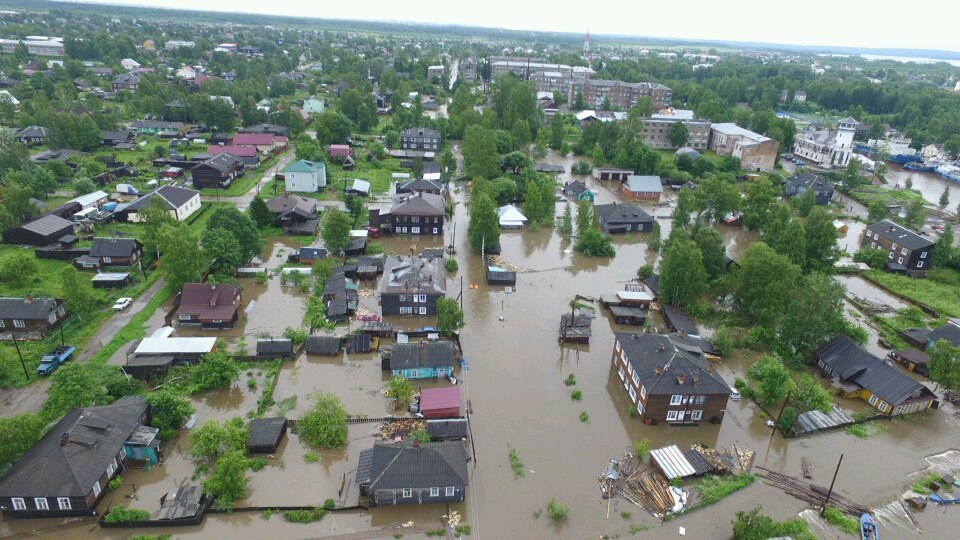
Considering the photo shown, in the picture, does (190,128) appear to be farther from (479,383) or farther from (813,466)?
(813,466)

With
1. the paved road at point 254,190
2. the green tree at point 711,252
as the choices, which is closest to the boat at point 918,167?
the green tree at point 711,252

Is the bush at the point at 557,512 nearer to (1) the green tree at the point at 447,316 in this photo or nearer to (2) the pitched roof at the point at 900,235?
(1) the green tree at the point at 447,316

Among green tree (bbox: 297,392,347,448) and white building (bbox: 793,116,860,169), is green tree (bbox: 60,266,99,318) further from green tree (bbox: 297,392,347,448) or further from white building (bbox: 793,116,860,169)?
white building (bbox: 793,116,860,169)

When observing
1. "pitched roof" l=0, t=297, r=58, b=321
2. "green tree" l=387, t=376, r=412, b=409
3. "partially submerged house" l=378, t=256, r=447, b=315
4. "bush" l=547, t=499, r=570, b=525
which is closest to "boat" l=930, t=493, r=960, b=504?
"bush" l=547, t=499, r=570, b=525

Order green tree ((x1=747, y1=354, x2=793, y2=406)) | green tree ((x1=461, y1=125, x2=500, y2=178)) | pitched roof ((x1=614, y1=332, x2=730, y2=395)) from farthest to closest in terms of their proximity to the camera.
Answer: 1. green tree ((x1=461, y1=125, x2=500, y2=178))
2. green tree ((x1=747, y1=354, x2=793, y2=406))
3. pitched roof ((x1=614, y1=332, x2=730, y2=395))

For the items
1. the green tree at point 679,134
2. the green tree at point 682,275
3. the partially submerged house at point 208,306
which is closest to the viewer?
the partially submerged house at point 208,306

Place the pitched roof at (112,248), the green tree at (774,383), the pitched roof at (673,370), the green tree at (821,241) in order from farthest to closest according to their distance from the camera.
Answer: the green tree at (821,241)
the pitched roof at (112,248)
the green tree at (774,383)
the pitched roof at (673,370)
